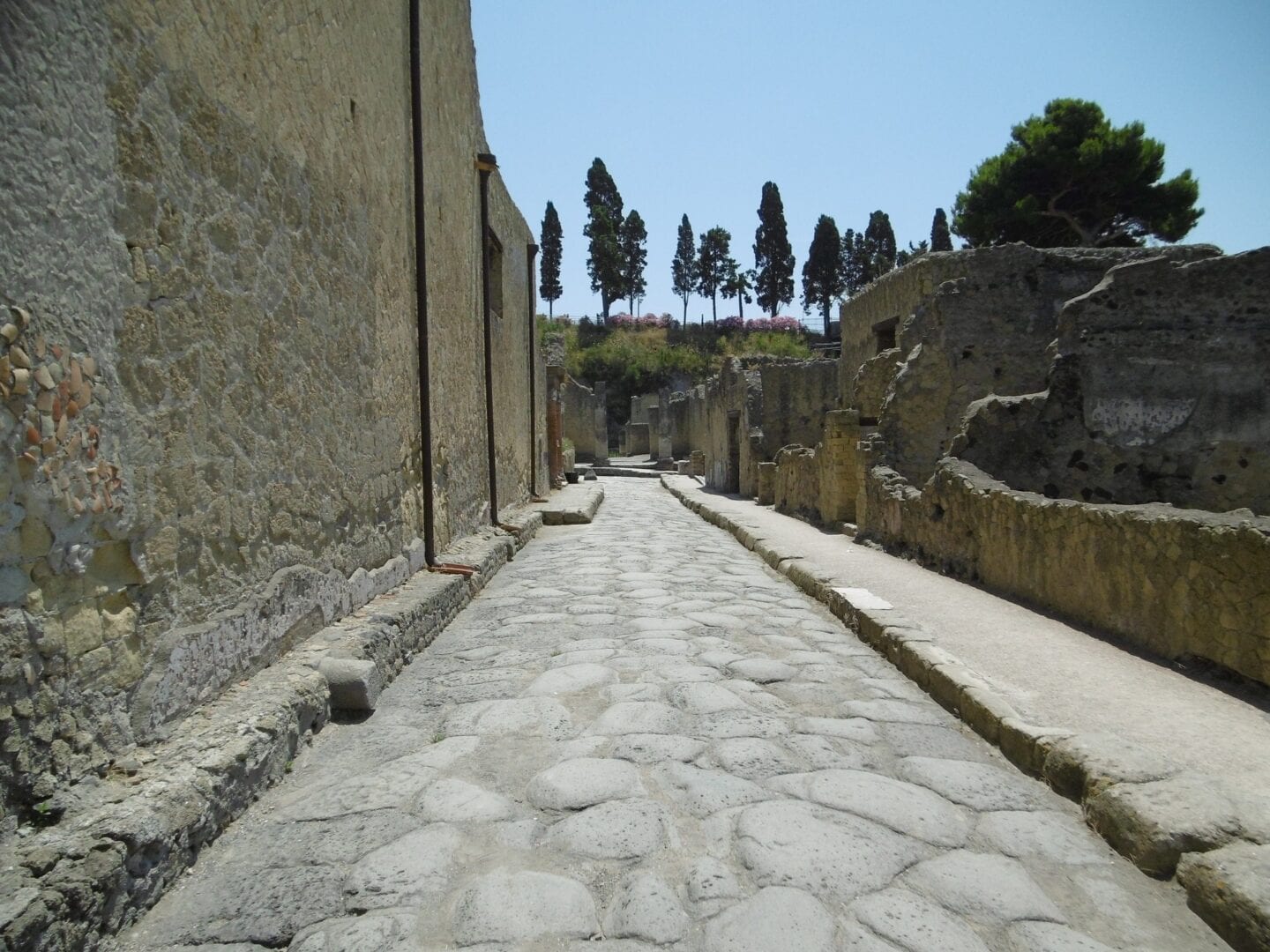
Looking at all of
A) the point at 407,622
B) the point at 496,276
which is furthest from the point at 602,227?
the point at 407,622

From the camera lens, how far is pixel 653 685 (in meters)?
3.90

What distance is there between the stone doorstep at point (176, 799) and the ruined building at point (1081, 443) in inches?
144

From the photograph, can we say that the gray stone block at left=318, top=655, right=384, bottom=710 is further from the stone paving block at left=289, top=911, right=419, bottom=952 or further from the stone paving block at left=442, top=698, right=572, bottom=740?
the stone paving block at left=289, top=911, right=419, bottom=952

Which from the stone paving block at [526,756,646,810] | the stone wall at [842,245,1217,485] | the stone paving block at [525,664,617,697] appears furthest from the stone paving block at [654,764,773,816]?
the stone wall at [842,245,1217,485]

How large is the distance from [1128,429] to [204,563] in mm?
6465

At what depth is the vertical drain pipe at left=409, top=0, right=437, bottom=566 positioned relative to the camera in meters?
6.11

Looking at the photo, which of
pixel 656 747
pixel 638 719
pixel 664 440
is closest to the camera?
pixel 656 747

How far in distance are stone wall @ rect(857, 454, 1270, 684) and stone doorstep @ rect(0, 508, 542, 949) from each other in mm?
3611

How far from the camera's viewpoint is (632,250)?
2425 inches

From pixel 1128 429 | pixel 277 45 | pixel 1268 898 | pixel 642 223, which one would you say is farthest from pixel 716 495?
pixel 642 223

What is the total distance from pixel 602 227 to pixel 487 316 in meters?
49.2

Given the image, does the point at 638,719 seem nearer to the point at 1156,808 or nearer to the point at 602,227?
the point at 1156,808

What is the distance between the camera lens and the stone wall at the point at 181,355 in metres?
2.08

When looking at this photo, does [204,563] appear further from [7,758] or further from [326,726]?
[7,758]
